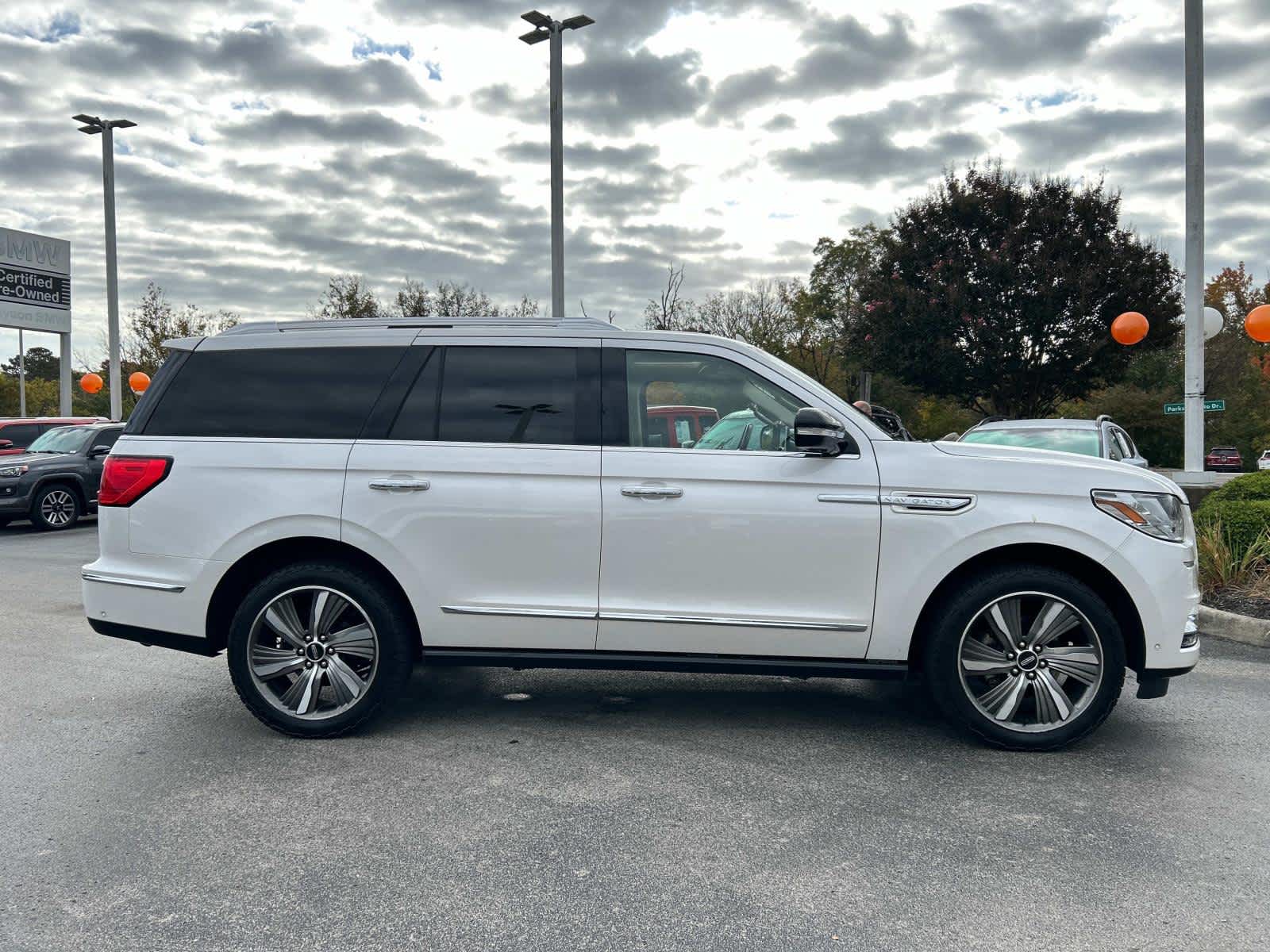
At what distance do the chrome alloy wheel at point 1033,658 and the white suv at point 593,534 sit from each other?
11 millimetres

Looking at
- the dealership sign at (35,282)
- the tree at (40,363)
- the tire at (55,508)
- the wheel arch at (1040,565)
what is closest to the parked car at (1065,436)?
the wheel arch at (1040,565)

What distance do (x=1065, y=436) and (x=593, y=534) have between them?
872 cm

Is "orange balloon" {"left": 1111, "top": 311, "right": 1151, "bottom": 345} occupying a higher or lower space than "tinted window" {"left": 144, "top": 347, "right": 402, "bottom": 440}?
higher

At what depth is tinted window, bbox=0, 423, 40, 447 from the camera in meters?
16.8

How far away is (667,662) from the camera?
4395 mm

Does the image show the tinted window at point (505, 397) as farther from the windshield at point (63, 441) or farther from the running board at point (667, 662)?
the windshield at point (63, 441)

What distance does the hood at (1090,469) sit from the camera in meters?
4.29

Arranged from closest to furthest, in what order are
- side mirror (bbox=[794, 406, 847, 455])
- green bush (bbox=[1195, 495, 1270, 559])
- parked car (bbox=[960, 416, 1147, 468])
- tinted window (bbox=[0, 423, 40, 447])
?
side mirror (bbox=[794, 406, 847, 455]), green bush (bbox=[1195, 495, 1270, 559]), parked car (bbox=[960, 416, 1147, 468]), tinted window (bbox=[0, 423, 40, 447])

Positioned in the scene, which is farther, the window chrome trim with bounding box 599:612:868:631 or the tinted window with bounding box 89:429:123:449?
the tinted window with bounding box 89:429:123:449

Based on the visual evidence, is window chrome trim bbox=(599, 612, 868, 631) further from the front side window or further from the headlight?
the headlight

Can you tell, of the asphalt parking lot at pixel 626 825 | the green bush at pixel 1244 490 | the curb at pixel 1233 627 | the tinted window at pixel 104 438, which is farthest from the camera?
the tinted window at pixel 104 438

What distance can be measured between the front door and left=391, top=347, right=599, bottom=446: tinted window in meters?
0.28

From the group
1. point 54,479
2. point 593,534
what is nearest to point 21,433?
point 54,479

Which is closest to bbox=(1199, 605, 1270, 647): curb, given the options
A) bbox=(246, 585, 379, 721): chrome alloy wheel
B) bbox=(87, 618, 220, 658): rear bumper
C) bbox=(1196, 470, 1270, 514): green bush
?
bbox=(1196, 470, 1270, 514): green bush
